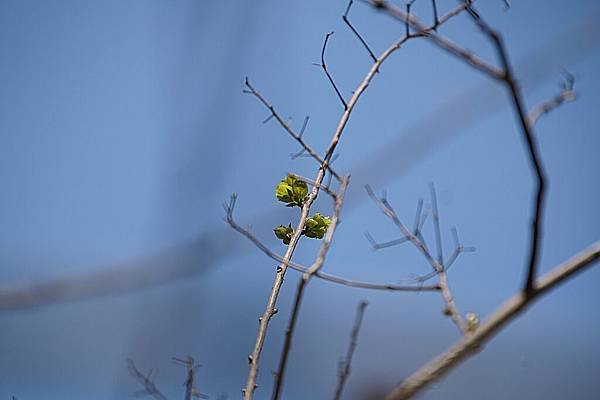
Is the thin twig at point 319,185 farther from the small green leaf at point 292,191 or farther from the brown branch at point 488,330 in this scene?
the brown branch at point 488,330

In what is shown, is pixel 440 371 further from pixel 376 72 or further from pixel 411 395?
pixel 376 72

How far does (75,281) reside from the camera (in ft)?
1.54

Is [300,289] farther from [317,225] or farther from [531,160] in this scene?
[317,225]

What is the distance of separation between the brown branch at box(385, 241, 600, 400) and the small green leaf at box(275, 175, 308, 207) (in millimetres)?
428

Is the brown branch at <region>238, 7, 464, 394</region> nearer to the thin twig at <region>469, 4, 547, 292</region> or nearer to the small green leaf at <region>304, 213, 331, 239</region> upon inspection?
the small green leaf at <region>304, 213, 331, 239</region>

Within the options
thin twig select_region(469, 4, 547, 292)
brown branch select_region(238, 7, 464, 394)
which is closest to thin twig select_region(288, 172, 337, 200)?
brown branch select_region(238, 7, 464, 394)

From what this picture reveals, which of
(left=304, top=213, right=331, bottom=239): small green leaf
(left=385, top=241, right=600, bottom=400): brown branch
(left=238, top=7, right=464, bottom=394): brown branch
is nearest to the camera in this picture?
(left=385, top=241, right=600, bottom=400): brown branch

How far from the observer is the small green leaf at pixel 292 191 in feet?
2.28

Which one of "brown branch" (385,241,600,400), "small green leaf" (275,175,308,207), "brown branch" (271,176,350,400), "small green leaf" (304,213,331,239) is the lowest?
A: "brown branch" (385,241,600,400)

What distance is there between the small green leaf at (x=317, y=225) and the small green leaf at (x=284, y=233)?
0.07 ft

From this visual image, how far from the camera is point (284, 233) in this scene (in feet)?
2.30

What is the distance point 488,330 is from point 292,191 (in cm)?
45

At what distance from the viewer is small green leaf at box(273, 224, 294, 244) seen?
70 centimetres

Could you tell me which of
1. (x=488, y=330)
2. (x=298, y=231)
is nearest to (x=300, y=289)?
(x=488, y=330)
